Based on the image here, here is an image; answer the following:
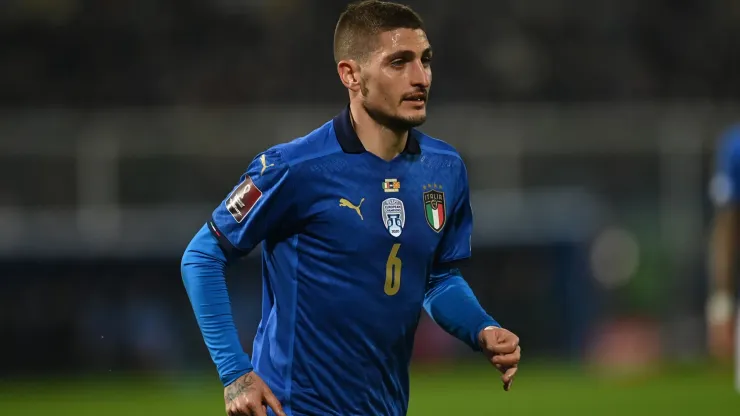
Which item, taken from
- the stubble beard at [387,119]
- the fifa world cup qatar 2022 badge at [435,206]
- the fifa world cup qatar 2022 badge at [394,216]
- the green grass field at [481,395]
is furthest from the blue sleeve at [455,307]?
the green grass field at [481,395]

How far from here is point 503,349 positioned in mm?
3994

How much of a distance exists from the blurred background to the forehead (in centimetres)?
614

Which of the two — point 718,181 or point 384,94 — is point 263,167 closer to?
point 384,94

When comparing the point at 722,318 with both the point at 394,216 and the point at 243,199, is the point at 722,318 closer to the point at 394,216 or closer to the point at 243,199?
the point at 394,216

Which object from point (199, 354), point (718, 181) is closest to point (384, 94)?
point (718, 181)

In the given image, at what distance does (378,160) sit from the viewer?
4180 mm

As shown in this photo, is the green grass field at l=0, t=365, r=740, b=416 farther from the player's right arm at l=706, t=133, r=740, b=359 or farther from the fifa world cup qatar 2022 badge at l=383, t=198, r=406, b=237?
the fifa world cup qatar 2022 badge at l=383, t=198, r=406, b=237

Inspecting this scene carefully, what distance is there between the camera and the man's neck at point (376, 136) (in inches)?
165

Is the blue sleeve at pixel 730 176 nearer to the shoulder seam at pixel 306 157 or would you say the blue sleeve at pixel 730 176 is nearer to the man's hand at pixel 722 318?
the man's hand at pixel 722 318

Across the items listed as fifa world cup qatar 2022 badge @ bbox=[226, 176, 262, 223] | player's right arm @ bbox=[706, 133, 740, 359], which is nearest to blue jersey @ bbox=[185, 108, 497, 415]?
fifa world cup qatar 2022 badge @ bbox=[226, 176, 262, 223]

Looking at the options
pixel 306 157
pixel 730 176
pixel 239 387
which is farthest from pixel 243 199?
pixel 730 176

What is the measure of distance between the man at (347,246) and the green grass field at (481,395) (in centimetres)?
546

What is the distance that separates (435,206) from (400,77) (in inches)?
18.8

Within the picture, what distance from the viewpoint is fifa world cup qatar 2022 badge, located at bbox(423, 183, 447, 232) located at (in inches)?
166
